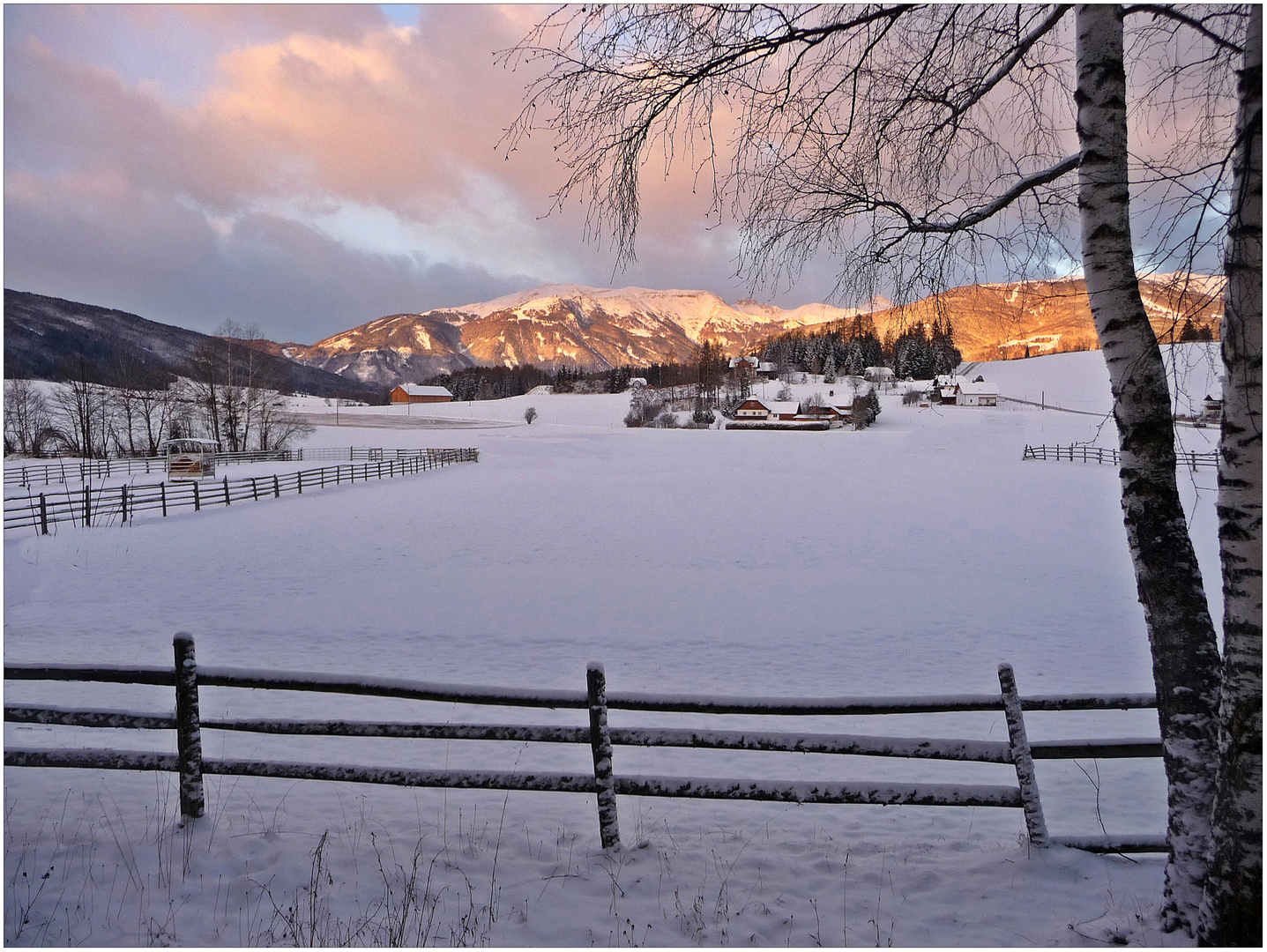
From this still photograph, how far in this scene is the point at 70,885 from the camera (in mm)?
3678

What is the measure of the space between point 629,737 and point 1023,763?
95.4 inches

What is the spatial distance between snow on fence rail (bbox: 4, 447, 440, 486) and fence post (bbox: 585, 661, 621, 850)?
3771 centimetres

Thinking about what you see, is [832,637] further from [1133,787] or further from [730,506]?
[730,506]

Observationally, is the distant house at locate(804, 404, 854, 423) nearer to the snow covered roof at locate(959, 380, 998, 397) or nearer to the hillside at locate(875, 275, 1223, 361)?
the snow covered roof at locate(959, 380, 998, 397)

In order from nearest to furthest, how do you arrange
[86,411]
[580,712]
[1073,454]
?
[580,712], [1073,454], [86,411]

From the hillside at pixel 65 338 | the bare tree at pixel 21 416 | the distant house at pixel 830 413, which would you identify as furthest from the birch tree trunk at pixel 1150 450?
the hillside at pixel 65 338

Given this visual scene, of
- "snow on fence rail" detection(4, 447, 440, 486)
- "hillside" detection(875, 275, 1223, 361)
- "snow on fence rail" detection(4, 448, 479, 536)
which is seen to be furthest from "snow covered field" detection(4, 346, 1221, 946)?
"snow on fence rail" detection(4, 447, 440, 486)

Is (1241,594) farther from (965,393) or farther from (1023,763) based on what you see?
(965,393)

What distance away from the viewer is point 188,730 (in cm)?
427

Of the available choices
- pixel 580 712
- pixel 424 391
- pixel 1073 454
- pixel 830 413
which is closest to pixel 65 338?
pixel 424 391

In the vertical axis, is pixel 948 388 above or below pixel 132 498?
above

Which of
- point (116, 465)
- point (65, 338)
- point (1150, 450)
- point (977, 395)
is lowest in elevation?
point (116, 465)

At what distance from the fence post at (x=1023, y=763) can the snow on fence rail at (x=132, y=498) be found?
68.4 feet

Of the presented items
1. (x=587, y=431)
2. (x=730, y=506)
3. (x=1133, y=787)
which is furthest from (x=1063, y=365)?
(x=1133, y=787)
